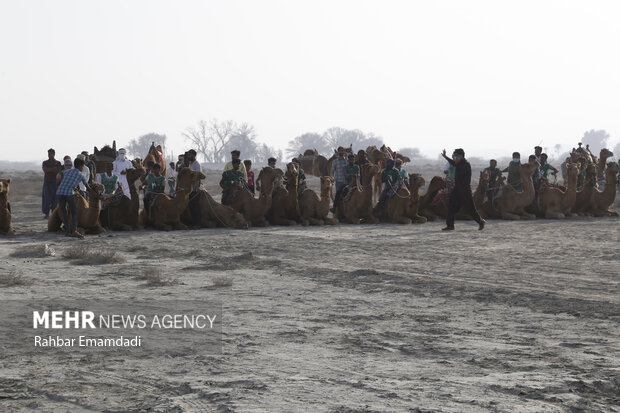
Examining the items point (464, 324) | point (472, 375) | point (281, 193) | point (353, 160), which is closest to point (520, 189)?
point (353, 160)

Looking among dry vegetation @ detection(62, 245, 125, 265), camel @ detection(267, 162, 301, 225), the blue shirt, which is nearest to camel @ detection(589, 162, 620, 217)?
camel @ detection(267, 162, 301, 225)

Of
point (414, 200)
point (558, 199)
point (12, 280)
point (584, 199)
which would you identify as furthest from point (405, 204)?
point (12, 280)

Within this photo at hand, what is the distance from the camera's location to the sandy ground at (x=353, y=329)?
5402 mm

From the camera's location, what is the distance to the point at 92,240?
1489 centimetres

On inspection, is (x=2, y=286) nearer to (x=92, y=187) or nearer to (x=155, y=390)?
(x=155, y=390)

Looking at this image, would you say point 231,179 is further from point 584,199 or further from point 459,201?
point 584,199

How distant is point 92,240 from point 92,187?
1.11 meters

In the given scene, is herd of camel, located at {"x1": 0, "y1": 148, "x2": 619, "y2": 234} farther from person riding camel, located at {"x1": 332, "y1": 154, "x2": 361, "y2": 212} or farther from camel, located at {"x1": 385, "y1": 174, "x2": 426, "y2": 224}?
person riding camel, located at {"x1": 332, "y1": 154, "x2": 361, "y2": 212}

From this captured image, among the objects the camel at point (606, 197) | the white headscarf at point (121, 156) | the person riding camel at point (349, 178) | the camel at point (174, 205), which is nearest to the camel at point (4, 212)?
the white headscarf at point (121, 156)

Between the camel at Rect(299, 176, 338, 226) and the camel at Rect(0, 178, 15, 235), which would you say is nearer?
the camel at Rect(0, 178, 15, 235)

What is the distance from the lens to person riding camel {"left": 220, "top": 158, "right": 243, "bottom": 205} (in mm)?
17689

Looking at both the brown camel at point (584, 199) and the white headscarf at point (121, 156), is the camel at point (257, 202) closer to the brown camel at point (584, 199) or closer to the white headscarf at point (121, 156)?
the white headscarf at point (121, 156)

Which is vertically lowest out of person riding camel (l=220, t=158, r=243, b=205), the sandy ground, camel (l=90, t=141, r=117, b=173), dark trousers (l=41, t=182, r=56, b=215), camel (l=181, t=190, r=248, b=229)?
the sandy ground

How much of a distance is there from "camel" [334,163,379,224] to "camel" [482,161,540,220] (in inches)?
122
